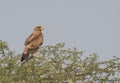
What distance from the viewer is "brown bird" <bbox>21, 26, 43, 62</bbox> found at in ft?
31.4

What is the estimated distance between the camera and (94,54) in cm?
900

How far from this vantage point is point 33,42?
10188 mm

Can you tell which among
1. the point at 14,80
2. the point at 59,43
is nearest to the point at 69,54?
the point at 59,43

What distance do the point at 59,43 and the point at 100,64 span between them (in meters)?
1.02

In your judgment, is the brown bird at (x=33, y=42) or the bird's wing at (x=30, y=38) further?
the bird's wing at (x=30, y=38)

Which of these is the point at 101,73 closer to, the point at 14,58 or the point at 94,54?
the point at 94,54

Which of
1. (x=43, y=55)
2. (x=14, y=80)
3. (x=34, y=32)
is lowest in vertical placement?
(x=14, y=80)

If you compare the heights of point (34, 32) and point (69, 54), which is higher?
point (34, 32)

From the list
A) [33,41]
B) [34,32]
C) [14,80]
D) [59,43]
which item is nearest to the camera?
[14,80]

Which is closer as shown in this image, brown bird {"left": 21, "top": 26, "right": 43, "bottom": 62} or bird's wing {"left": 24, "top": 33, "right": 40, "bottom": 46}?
brown bird {"left": 21, "top": 26, "right": 43, "bottom": 62}

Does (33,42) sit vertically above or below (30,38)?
below

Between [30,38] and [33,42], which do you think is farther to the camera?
[30,38]

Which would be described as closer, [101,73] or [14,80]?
[14,80]

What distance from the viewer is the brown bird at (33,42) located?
9561 mm
